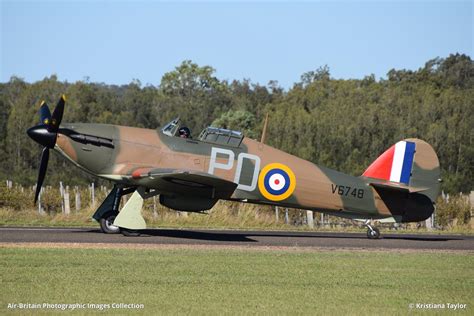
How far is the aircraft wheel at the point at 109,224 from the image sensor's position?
63.5 feet

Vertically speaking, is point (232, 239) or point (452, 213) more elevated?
point (452, 213)

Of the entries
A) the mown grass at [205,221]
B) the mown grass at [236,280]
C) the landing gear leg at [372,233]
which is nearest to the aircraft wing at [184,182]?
the mown grass at [236,280]

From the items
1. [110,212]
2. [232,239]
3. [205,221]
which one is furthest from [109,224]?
[205,221]

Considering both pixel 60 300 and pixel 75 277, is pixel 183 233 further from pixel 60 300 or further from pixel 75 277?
pixel 60 300

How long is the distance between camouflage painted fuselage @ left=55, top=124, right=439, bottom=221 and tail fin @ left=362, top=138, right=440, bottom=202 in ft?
0.08

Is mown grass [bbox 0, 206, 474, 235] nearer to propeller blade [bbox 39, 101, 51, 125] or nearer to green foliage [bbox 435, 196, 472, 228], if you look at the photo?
green foliage [bbox 435, 196, 472, 228]

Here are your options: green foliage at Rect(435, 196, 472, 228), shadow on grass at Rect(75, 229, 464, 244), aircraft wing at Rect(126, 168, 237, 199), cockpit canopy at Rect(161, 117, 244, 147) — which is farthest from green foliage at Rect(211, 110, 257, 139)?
aircraft wing at Rect(126, 168, 237, 199)

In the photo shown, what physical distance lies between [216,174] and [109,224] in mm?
2638

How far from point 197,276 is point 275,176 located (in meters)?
6.73

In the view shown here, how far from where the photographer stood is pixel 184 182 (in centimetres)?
1831

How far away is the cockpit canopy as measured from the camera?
63.9ft

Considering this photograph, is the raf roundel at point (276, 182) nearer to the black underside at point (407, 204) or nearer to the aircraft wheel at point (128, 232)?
the black underside at point (407, 204)

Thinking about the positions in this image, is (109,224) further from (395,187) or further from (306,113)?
(306,113)

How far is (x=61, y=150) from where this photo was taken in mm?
18812
